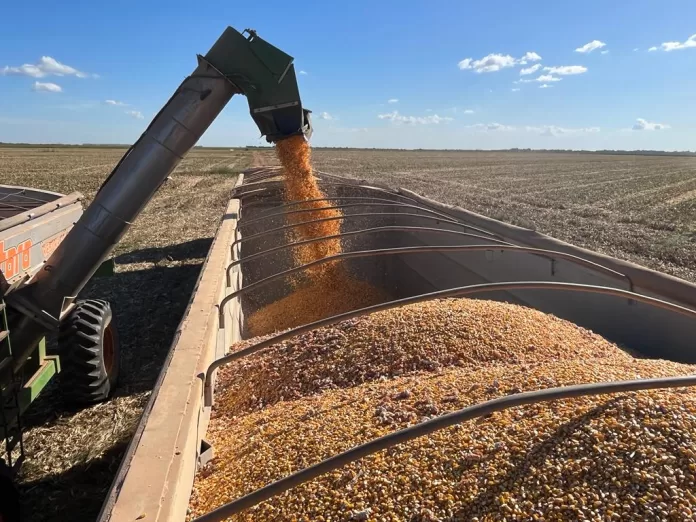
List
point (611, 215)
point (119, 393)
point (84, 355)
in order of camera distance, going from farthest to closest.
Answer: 1. point (611, 215)
2. point (119, 393)
3. point (84, 355)

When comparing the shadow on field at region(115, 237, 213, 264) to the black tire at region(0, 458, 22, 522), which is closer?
the black tire at region(0, 458, 22, 522)

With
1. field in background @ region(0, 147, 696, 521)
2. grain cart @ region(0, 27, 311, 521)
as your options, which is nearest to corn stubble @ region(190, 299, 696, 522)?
field in background @ region(0, 147, 696, 521)

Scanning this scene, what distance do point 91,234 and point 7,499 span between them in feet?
5.37

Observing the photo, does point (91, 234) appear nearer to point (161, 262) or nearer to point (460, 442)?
point (460, 442)

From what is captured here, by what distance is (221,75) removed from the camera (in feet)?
12.0

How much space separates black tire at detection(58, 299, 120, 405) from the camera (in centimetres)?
400

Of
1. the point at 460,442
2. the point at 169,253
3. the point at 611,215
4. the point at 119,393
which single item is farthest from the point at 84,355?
the point at 611,215

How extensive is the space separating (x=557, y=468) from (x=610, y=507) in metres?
0.22

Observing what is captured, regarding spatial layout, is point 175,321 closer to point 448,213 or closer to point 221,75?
point 221,75

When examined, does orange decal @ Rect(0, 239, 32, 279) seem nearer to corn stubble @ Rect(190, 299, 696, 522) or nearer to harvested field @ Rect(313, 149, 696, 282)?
corn stubble @ Rect(190, 299, 696, 522)

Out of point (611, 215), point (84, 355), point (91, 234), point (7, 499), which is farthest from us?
point (611, 215)

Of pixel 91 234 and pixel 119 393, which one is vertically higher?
pixel 91 234

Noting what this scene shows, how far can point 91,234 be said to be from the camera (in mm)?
3463

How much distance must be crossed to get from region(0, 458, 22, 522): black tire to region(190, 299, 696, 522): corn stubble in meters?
1.01
